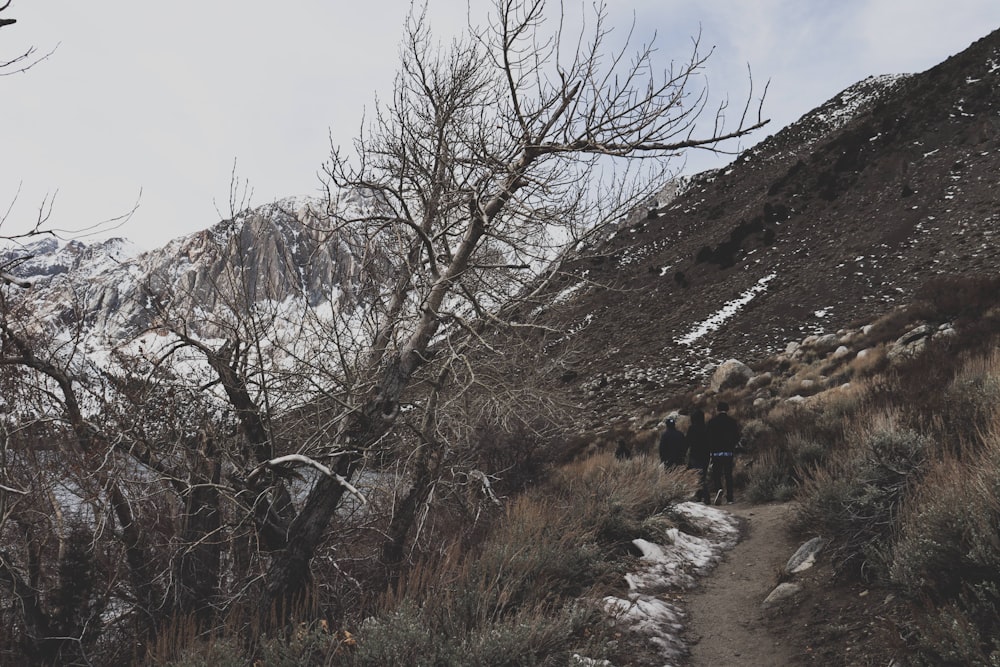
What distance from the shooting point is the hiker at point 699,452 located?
8337mm

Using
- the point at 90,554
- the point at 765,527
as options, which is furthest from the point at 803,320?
the point at 90,554

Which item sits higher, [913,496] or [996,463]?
[996,463]

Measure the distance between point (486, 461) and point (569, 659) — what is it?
27.5ft

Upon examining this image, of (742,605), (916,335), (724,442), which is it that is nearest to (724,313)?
(916,335)

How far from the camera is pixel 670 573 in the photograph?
4.71 metres

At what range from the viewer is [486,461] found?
37.0 feet

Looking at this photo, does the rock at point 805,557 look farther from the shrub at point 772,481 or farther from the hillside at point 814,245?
the hillside at point 814,245

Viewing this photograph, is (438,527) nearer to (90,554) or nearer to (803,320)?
(90,554)

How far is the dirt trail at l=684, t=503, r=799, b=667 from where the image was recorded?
11.0 feet

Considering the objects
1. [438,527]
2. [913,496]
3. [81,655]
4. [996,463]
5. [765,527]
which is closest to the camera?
[996,463]

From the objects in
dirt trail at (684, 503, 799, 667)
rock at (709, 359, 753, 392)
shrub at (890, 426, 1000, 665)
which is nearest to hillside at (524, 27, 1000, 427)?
rock at (709, 359, 753, 392)

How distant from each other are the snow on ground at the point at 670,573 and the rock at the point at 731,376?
43.3ft

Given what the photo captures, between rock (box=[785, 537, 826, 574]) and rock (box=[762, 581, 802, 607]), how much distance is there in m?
0.25

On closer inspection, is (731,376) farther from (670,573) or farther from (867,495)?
(867,495)
